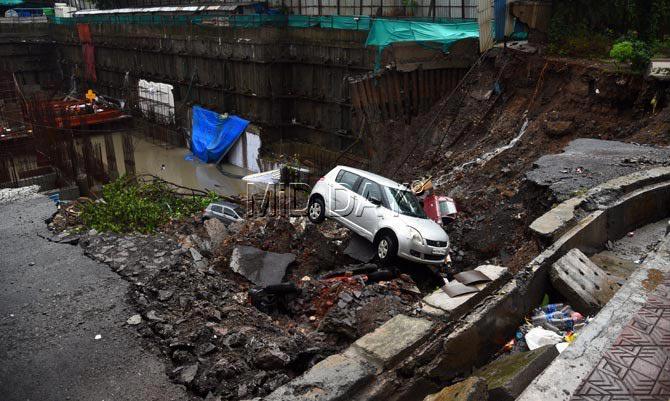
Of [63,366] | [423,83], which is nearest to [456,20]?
[423,83]

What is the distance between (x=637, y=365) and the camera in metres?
3.94

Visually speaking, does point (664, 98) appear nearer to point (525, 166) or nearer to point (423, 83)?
point (525, 166)

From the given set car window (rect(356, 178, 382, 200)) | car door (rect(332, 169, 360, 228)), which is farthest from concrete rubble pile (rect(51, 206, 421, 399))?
car window (rect(356, 178, 382, 200))

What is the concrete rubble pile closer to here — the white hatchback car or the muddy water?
the white hatchback car

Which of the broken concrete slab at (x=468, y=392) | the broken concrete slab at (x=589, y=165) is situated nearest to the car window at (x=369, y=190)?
the broken concrete slab at (x=589, y=165)

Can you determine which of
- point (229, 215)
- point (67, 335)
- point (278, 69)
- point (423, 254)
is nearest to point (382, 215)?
point (423, 254)

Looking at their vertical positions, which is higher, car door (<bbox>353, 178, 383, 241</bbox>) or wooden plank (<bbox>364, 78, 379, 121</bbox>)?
wooden plank (<bbox>364, 78, 379, 121</bbox>)

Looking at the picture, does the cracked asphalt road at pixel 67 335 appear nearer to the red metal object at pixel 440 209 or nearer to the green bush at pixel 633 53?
the red metal object at pixel 440 209

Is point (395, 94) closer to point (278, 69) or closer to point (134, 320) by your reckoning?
point (278, 69)

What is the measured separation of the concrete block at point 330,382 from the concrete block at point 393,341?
132 millimetres

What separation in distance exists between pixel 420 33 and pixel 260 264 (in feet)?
35.8

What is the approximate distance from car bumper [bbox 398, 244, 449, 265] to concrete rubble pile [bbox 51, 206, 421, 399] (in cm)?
51

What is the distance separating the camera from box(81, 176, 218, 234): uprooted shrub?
33.9 ft

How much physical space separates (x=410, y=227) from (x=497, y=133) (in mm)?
5904
